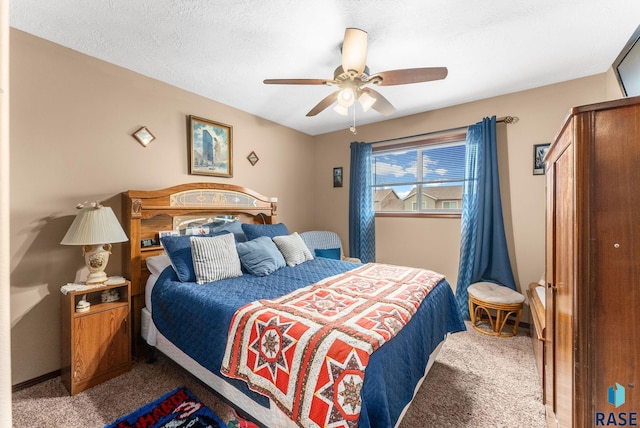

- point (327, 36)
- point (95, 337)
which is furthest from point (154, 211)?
point (327, 36)

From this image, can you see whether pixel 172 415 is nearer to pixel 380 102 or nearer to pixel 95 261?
pixel 95 261

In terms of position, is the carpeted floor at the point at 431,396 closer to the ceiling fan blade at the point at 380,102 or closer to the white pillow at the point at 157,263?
the white pillow at the point at 157,263

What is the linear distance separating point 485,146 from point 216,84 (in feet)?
9.85

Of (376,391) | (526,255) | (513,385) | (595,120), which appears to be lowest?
(513,385)

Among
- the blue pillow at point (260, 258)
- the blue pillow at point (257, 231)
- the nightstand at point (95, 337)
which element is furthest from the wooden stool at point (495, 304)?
the nightstand at point (95, 337)

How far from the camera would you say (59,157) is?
2.13 m

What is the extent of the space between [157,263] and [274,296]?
1.22 meters

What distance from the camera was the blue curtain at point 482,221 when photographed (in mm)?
2975

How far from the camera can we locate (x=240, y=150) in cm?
349

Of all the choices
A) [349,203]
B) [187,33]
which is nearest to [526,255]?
[349,203]

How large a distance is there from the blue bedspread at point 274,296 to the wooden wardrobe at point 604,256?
67 cm

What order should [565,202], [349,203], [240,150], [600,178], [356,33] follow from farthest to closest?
[349,203] < [240,150] < [356,33] < [565,202] < [600,178]

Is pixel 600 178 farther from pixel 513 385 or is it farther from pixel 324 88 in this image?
pixel 324 88

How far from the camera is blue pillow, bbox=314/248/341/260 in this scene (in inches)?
146
